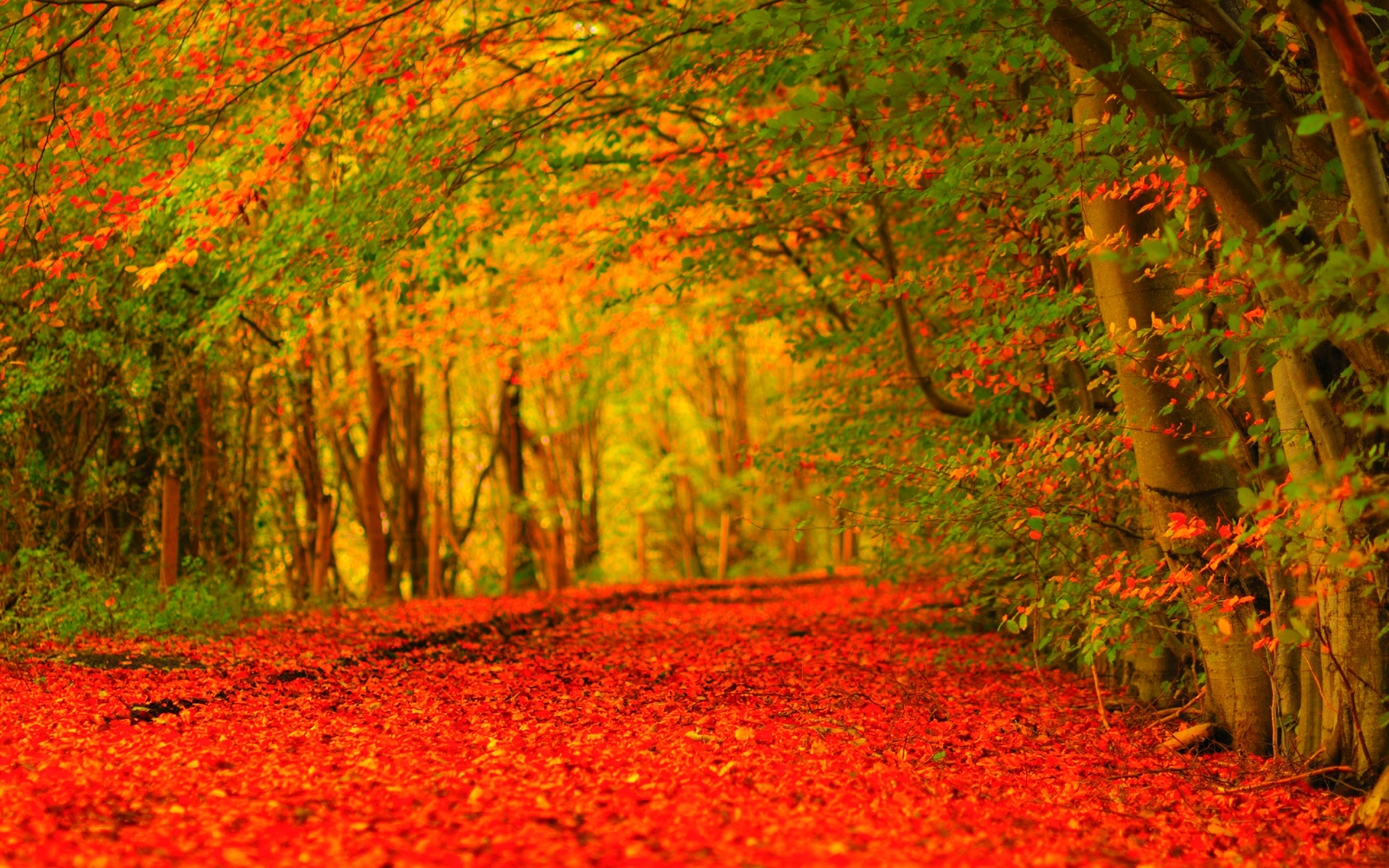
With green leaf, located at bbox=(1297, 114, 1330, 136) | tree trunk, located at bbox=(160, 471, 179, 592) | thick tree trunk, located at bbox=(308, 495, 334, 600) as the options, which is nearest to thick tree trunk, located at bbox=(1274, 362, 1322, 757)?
green leaf, located at bbox=(1297, 114, 1330, 136)

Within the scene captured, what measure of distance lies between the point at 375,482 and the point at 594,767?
40.2 ft

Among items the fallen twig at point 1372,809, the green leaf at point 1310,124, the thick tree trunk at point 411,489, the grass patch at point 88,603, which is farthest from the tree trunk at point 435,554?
the green leaf at point 1310,124

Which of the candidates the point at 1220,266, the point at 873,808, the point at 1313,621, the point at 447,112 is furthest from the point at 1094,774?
the point at 447,112

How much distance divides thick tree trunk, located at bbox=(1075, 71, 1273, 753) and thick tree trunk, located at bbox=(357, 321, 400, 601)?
12053 millimetres

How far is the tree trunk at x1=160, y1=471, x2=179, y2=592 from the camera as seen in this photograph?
35.3 feet

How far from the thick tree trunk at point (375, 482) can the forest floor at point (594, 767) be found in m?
6.59

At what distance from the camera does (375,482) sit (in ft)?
54.6

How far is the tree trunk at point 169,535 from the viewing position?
424 inches

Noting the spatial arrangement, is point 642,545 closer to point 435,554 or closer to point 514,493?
point 514,493

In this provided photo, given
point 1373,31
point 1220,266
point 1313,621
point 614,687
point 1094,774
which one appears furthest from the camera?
point 614,687

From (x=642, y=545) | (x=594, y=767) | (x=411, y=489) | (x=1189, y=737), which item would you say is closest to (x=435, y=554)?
(x=411, y=489)

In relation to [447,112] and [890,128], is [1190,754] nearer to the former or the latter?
[890,128]

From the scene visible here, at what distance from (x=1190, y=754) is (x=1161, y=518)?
4.34 feet

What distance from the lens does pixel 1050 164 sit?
6.12 meters
